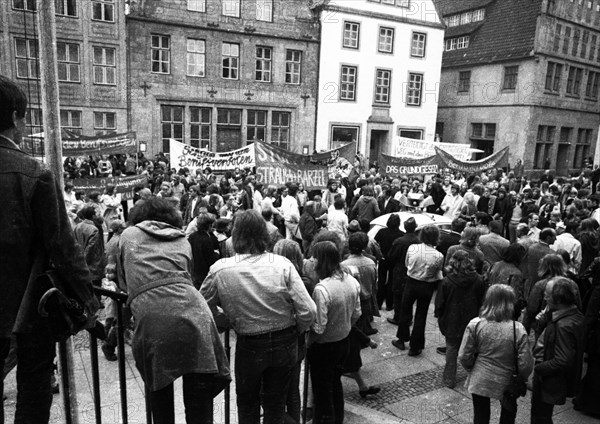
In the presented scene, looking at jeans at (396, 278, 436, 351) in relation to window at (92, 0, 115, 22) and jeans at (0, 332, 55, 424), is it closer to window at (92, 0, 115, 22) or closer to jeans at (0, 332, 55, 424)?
jeans at (0, 332, 55, 424)

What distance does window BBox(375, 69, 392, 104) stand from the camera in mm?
31125

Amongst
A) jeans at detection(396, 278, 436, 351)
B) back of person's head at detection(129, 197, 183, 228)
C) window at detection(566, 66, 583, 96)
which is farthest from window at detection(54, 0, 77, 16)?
window at detection(566, 66, 583, 96)

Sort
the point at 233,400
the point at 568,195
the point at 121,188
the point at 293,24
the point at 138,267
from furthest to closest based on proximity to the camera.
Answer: the point at 293,24, the point at 568,195, the point at 121,188, the point at 233,400, the point at 138,267

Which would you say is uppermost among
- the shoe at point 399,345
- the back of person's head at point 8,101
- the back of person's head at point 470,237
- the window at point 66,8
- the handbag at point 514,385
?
the window at point 66,8

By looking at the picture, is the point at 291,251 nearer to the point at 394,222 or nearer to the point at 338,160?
the point at 394,222

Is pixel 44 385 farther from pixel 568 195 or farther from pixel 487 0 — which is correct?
pixel 487 0

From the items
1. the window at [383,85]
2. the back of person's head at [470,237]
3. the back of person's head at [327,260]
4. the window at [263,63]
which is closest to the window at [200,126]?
the window at [263,63]

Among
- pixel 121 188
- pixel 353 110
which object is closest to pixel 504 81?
pixel 353 110

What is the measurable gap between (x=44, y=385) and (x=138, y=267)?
736 mm

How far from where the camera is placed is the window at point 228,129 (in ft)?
91.8

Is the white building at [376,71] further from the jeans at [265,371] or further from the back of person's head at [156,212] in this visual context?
the back of person's head at [156,212]

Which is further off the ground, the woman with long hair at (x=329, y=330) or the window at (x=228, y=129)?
the window at (x=228, y=129)

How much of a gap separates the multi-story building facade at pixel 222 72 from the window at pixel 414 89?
693cm

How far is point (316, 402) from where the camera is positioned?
4.27 metres
